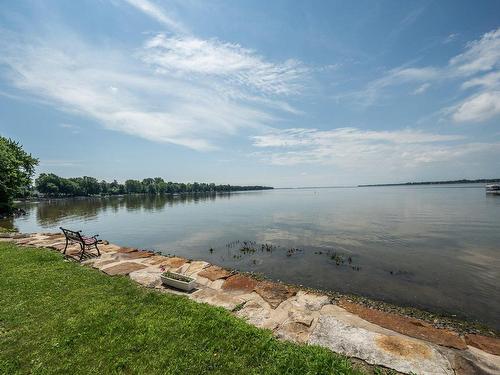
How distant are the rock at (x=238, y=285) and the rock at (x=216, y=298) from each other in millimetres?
565

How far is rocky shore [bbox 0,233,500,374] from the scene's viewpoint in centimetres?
490

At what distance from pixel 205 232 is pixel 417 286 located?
20985mm

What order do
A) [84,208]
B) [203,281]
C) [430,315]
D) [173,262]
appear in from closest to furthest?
1. [203,281]
2. [430,315]
3. [173,262]
4. [84,208]

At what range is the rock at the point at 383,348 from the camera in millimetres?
4684

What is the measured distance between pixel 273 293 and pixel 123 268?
6.28m

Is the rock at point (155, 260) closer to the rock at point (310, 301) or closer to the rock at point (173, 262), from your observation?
the rock at point (173, 262)

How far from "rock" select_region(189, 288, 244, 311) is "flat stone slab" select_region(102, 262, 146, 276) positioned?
11.6 feet

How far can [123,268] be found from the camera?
10.1m

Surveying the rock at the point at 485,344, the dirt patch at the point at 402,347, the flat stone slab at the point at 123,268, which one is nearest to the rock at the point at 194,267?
the flat stone slab at the point at 123,268

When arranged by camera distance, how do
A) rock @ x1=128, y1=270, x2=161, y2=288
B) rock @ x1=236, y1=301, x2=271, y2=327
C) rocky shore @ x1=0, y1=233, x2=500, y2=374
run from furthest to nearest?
rock @ x1=128, y1=270, x2=161, y2=288 → rock @ x1=236, y1=301, x2=271, y2=327 → rocky shore @ x1=0, y1=233, x2=500, y2=374

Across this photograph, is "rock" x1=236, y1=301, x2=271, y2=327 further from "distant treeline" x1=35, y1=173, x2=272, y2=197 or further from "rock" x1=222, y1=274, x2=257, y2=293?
"distant treeline" x1=35, y1=173, x2=272, y2=197

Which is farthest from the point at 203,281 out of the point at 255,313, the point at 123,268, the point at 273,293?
the point at 123,268

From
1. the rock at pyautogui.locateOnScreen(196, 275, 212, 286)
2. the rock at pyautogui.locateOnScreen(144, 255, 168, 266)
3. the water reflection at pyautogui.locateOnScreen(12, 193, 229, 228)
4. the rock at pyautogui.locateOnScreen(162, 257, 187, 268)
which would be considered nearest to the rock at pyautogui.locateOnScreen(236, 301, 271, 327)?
the rock at pyautogui.locateOnScreen(196, 275, 212, 286)

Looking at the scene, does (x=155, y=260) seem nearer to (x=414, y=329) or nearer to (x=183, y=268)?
(x=183, y=268)
